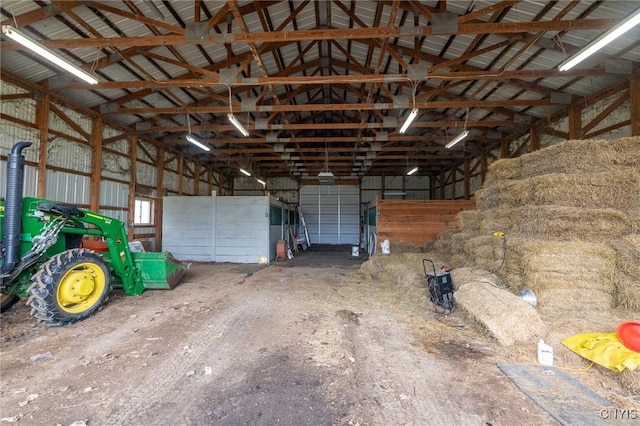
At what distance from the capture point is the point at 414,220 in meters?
9.21

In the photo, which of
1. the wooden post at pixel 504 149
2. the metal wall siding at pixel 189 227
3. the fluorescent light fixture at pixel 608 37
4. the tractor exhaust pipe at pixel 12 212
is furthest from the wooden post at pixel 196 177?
the fluorescent light fixture at pixel 608 37

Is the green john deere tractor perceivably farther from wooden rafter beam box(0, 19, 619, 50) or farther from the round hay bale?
the round hay bale

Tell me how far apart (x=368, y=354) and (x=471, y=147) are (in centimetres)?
1268

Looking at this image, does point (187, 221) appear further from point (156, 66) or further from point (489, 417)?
point (489, 417)

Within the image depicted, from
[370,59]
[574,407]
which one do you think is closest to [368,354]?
[574,407]

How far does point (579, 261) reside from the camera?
12.9ft

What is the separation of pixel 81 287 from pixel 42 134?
5022mm

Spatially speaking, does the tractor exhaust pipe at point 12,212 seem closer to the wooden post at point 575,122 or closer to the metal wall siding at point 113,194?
the metal wall siding at point 113,194

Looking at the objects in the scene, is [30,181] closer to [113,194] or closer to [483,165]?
[113,194]

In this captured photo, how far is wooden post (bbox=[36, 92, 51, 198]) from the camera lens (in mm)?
6918

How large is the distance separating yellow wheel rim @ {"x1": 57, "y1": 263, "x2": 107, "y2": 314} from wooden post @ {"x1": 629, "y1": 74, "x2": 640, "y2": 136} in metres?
10.0

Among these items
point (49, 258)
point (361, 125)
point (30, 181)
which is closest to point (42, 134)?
point (30, 181)

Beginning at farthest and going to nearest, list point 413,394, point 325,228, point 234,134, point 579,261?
point 325,228 → point 234,134 → point 579,261 → point 413,394

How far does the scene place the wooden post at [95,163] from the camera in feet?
28.2
